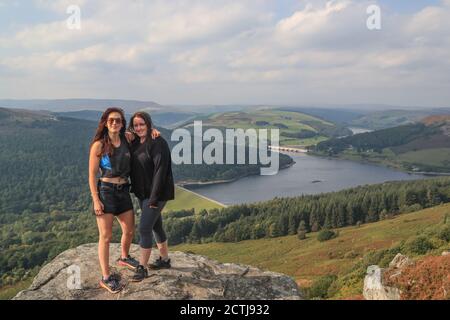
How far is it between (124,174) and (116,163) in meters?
0.31

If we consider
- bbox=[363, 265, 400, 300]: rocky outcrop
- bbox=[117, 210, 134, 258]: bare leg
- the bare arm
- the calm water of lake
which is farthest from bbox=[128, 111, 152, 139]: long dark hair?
the calm water of lake

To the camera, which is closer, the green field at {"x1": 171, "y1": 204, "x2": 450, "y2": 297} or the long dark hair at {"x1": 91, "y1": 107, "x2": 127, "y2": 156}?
the long dark hair at {"x1": 91, "y1": 107, "x2": 127, "y2": 156}

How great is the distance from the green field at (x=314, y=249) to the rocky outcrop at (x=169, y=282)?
22.4 meters

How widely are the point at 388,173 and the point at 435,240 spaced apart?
17548 cm

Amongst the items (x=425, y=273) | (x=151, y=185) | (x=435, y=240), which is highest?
(x=151, y=185)

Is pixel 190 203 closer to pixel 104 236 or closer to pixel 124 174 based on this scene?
pixel 104 236

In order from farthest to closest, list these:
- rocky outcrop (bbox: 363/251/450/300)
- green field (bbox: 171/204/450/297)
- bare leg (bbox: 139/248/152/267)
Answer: green field (bbox: 171/204/450/297)
rocky outcrop (bbox: 363/251/450/300)
bare leg (bbox: 139/248/152/267)

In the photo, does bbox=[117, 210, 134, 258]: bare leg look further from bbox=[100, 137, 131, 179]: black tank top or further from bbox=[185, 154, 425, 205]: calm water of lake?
bbox=[185, 154, 425, 205]: calm water of lake

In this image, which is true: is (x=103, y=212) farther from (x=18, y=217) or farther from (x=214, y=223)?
(x=18, y=217)

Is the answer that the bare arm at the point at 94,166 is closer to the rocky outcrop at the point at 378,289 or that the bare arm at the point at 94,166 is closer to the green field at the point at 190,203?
the rocky outcrop at the point at 378,289

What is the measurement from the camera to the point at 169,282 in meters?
9.27

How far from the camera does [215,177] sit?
193000 mm

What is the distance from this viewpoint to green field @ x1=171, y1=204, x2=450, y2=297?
4307cm
